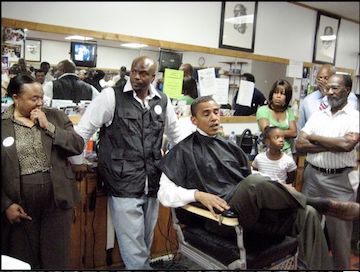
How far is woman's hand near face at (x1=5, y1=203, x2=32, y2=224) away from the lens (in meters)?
1.30

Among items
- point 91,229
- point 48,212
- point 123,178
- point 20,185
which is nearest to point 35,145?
point 20,185

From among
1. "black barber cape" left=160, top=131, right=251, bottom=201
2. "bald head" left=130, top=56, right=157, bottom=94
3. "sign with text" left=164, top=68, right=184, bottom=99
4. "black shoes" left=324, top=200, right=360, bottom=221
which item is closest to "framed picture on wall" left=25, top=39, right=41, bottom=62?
"bald head" left=130, top=56, right=157, bottom=94

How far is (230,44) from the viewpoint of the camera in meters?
2.61

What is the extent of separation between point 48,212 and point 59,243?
166 millimetres

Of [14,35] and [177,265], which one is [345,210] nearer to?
[177,265]

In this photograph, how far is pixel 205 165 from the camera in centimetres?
161

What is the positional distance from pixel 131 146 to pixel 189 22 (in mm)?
Result: 1167

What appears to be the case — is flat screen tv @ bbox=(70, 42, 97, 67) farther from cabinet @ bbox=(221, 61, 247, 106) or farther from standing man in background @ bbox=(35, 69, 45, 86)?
cabinet @ bbox=(221, 61, 247, 106)

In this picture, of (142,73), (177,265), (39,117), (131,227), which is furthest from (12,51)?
(177,265)

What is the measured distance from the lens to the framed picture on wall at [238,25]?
2.53 m

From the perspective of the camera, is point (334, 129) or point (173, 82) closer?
point (334, 129)

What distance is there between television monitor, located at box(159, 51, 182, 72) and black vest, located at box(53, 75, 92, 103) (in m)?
0.51

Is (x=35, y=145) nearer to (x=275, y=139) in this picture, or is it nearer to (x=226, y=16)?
(x=275, y=139)

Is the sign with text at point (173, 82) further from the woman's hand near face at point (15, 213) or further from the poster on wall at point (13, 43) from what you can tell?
the woman's hand near face at point (15, 213)
